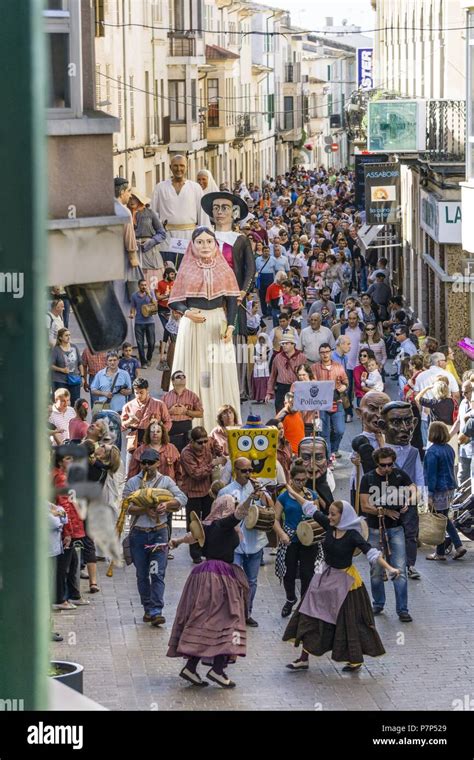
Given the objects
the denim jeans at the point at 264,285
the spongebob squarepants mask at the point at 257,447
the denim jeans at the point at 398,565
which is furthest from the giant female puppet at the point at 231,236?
the denim jeans at the point at 264,285

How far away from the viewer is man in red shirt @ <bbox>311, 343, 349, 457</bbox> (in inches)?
734

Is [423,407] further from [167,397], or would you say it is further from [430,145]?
[430,145]

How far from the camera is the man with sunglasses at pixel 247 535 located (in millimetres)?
12875

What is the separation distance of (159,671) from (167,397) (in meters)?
5.09

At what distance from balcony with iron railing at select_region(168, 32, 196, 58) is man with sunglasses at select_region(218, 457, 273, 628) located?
5271 cm

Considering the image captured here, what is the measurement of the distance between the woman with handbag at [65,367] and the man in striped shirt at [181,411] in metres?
2.59

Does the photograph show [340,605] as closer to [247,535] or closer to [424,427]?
[247,535]

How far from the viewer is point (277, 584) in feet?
48.3

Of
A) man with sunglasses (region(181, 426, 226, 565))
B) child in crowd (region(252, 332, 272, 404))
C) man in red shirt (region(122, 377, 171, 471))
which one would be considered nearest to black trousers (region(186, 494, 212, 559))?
man with sunglasses (region(181, 426, 226, 565))

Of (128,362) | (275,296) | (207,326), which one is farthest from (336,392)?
(275,296)

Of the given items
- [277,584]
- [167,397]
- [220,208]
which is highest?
[220,208]

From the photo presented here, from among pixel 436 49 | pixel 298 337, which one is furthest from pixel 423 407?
pixel 436 49

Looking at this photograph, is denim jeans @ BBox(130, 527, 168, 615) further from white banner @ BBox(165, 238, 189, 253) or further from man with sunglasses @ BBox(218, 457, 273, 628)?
white banner @ BBox(165, 238, 189, 253)

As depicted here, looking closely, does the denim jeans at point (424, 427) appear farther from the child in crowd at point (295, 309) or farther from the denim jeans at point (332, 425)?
the child in crowd at point (295, 309)
